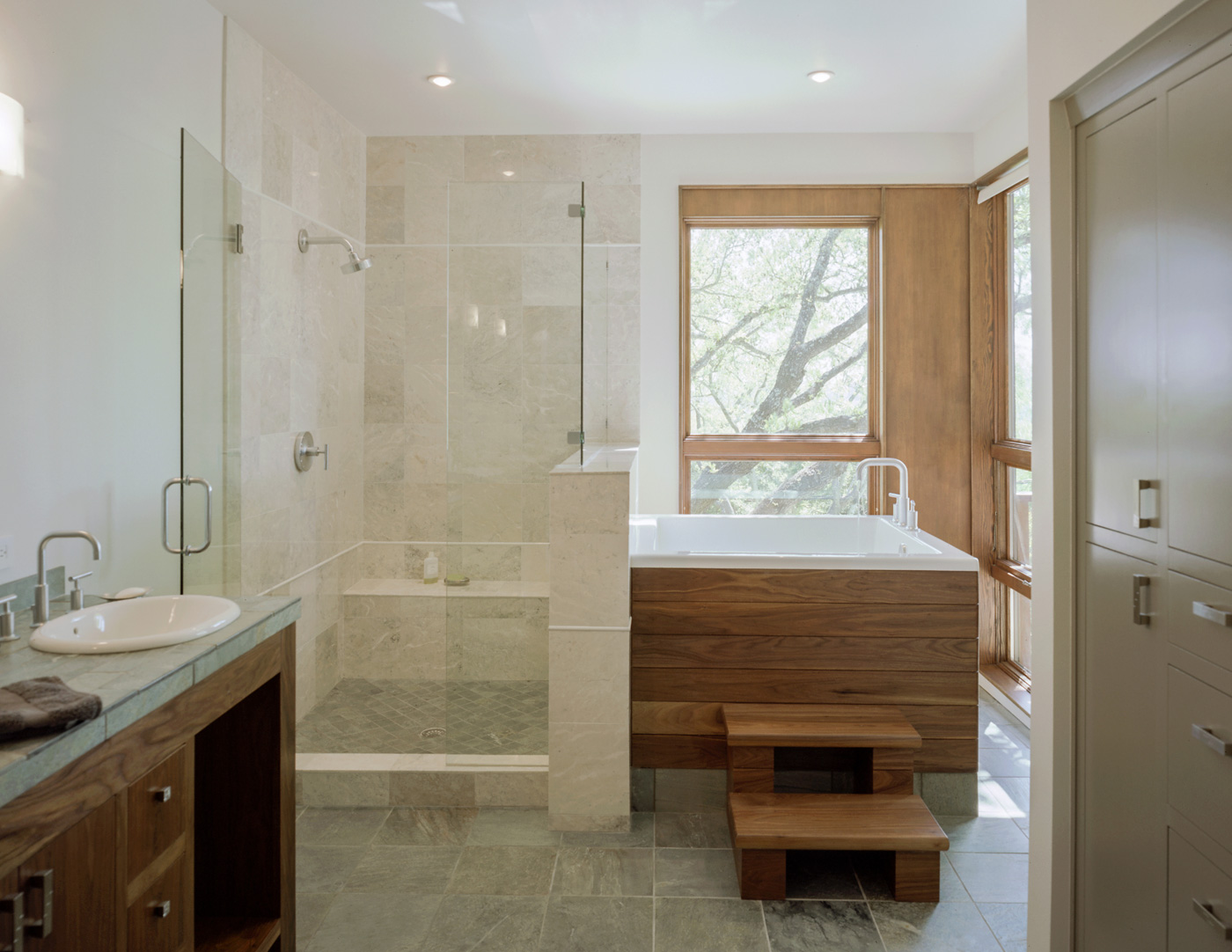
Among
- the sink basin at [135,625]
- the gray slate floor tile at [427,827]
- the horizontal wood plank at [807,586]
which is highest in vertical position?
the sink basin at [135,625]

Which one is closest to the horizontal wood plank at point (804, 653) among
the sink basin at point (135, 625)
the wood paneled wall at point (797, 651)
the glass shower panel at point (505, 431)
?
the wood paneled wall at point (797, 651)

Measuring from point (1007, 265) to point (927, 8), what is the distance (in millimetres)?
1432

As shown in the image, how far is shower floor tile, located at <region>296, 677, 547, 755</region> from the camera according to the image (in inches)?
108

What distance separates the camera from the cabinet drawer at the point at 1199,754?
4.35 feet

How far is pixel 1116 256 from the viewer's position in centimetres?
159

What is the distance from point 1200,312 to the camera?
1.36m

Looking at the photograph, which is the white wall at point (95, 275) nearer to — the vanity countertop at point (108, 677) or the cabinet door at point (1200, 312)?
the vanity countertop at point (108, 677)

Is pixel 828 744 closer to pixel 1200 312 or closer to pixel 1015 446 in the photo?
pixel 1200 312

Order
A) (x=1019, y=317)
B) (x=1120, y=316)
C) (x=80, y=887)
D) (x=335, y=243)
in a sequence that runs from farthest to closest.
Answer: (x=1019, y=317)
(x=335, y=243)
(x=1120, y=316)
(x=80, y=887)

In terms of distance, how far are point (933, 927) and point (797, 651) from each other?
86 cm

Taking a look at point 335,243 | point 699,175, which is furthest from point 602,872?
point 699,175

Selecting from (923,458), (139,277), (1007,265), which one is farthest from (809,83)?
(139,277)

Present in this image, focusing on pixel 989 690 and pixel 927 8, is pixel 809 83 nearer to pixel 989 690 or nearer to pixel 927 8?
pixel 927 8

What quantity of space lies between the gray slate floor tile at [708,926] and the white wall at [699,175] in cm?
225
